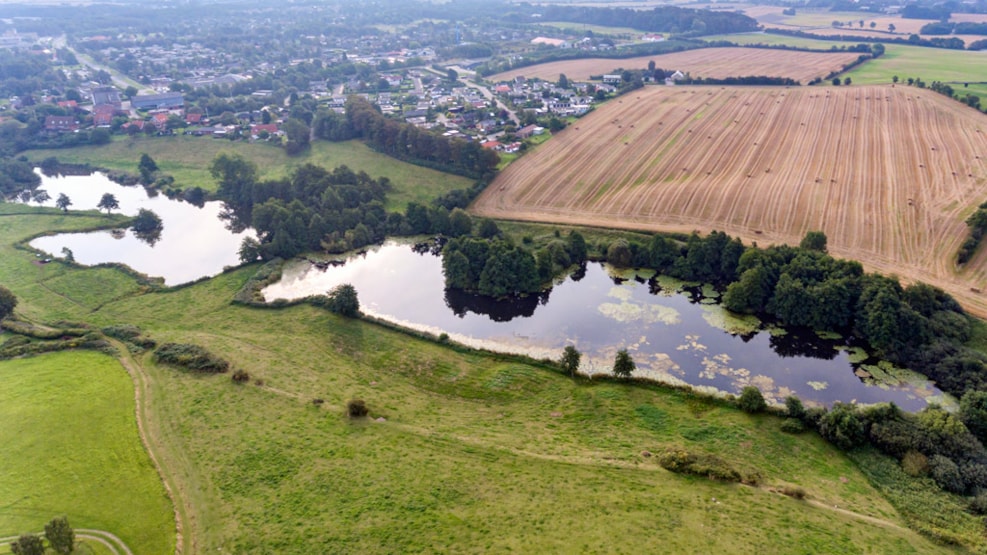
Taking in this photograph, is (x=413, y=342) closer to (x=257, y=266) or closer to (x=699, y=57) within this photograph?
(x=257, y=266)

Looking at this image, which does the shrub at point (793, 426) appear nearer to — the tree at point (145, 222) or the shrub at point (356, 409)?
the shrub at point (356, 409)

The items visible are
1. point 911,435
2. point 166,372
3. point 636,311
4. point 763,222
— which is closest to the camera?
point 911,435

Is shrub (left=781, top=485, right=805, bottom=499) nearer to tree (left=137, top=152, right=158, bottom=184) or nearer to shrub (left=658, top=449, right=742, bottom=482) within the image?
shrub (left=658, top=449, right=742, bottom=482)

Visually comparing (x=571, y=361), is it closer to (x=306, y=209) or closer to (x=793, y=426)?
(x=793, y=426)

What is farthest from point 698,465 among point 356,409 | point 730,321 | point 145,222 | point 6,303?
point 145,222

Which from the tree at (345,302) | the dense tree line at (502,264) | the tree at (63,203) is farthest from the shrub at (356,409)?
the tree at (63,203)

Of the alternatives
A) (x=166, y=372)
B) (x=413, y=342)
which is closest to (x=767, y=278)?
(x=413, y=342)
